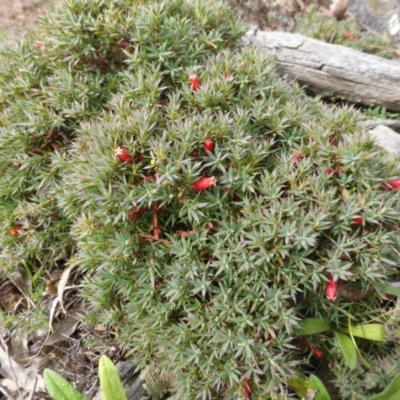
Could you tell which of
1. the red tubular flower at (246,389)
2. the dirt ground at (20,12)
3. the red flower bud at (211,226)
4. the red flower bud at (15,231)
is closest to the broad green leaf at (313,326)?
the red tubular flower at (246,389)

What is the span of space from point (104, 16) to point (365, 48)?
2996mm

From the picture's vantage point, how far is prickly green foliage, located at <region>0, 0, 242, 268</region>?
3.18 m

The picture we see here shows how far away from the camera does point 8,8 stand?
6.39 metres

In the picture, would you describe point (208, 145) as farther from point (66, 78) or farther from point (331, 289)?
point (66, 78)

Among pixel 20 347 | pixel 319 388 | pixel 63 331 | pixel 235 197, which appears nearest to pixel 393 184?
pixel 235 197

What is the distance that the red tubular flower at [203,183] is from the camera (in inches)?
98.2

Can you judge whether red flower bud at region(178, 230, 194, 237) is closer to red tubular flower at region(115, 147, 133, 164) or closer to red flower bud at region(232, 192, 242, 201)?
red flower bud at region(232, 192, 242, 201)

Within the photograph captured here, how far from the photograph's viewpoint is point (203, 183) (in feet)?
8.26

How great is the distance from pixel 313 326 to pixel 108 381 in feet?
3.83

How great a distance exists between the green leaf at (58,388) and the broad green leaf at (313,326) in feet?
4.34

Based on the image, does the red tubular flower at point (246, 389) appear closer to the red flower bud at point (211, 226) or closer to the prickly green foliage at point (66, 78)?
the red flower bud at point (211, 226)

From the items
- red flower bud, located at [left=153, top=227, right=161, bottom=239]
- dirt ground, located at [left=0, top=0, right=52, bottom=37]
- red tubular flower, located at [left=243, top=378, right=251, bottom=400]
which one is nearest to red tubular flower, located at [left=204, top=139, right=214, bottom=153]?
red flower bud, located at [left=153, top=227, right=161, bottom=239]

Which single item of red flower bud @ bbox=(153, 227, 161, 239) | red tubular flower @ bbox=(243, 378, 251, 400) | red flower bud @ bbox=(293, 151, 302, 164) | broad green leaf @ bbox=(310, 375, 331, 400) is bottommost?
red tubular flower @ bbox=(243, 378, 251, 400)

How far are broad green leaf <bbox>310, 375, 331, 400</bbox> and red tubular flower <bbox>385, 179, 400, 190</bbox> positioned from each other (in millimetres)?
1124
